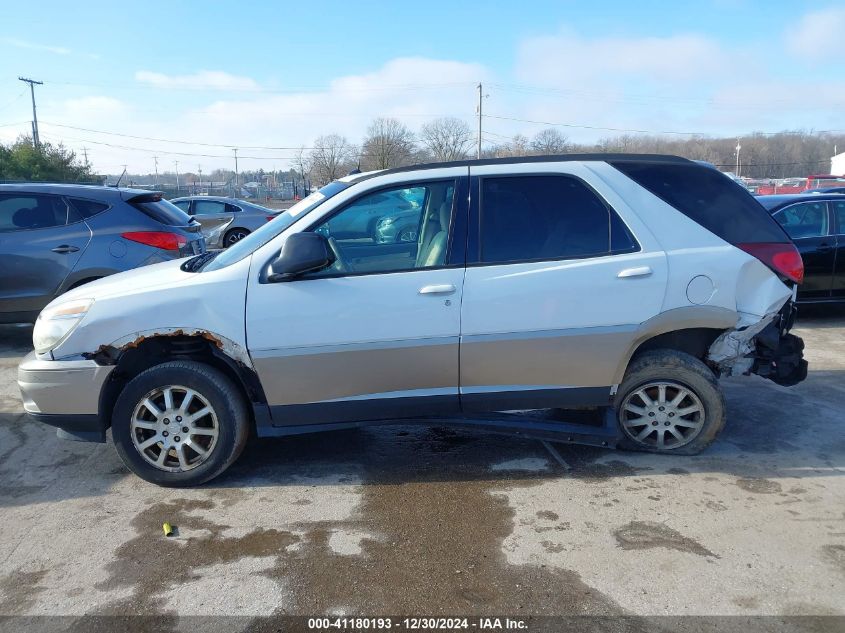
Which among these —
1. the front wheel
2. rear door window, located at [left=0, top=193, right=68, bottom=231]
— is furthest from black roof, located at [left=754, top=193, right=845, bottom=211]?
rear door window, located at [left=0, top=193, right=68, bottom=231]

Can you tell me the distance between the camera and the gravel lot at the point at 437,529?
116 inches

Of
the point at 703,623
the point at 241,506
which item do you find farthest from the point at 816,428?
the point at 241,506

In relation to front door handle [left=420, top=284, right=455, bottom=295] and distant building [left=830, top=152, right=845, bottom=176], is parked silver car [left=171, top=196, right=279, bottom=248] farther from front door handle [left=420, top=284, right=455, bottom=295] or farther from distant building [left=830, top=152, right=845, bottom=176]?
distant building [left=830, top=152, right=845, bottom=176]

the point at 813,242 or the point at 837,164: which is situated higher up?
the point at 837,164

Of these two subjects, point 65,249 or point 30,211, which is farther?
point 30,211

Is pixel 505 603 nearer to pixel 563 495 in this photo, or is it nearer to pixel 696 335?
pixel 563 495

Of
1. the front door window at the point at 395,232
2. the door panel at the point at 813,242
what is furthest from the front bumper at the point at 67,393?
the door panel at the point at 813,242

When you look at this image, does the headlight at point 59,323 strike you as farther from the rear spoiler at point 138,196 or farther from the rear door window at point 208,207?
the rear door window at point 208,207

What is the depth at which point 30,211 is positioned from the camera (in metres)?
7.28

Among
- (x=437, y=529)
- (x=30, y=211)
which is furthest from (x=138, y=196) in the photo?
(x=437, y=529)

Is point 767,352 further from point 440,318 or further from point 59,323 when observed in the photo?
point 59,323

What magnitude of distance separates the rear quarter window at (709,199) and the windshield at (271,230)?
1879mm

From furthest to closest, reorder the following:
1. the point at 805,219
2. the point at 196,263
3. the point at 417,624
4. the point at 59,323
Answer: the point at 805,219, the point at 196,263, the point at 59,323, the point at 417,624

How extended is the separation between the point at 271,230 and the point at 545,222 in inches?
68.5
